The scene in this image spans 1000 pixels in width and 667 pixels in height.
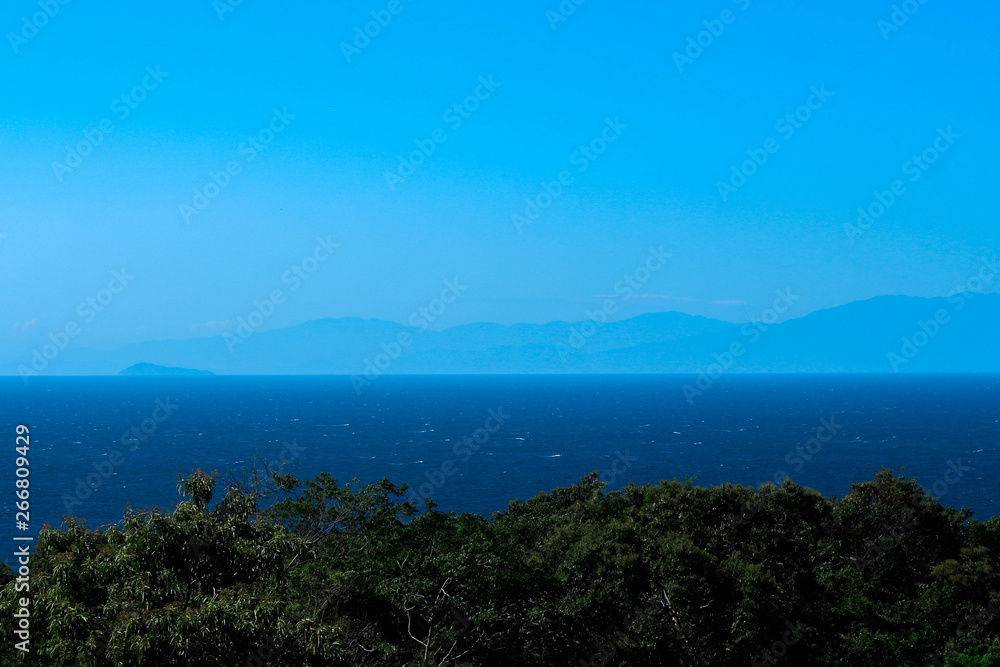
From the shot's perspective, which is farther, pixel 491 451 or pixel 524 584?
pixel 491 451

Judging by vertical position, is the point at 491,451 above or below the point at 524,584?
below

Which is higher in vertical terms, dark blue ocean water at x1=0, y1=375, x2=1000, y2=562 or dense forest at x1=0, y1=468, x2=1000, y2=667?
dense forest at x1=0, y1=468, x2=1000, y2=667

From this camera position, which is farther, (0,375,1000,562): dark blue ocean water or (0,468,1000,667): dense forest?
(0,375,1000,562): dark blue ocean water

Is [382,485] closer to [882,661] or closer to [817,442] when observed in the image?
[882,661]

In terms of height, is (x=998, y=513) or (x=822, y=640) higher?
(x=822, y=640)

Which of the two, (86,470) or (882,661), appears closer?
(882,661)

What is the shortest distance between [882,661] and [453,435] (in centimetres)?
12691

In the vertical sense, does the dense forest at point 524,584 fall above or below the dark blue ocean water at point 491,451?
above

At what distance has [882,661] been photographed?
2691cm

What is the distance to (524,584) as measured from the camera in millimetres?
24922

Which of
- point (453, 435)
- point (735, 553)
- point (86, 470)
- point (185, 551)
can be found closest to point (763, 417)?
point (453, 435)

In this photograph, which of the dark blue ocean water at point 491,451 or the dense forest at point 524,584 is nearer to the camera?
the dense forest at point 524,584

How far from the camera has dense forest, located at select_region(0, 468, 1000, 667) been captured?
45.3 feet

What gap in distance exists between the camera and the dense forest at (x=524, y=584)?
13.8 meters
